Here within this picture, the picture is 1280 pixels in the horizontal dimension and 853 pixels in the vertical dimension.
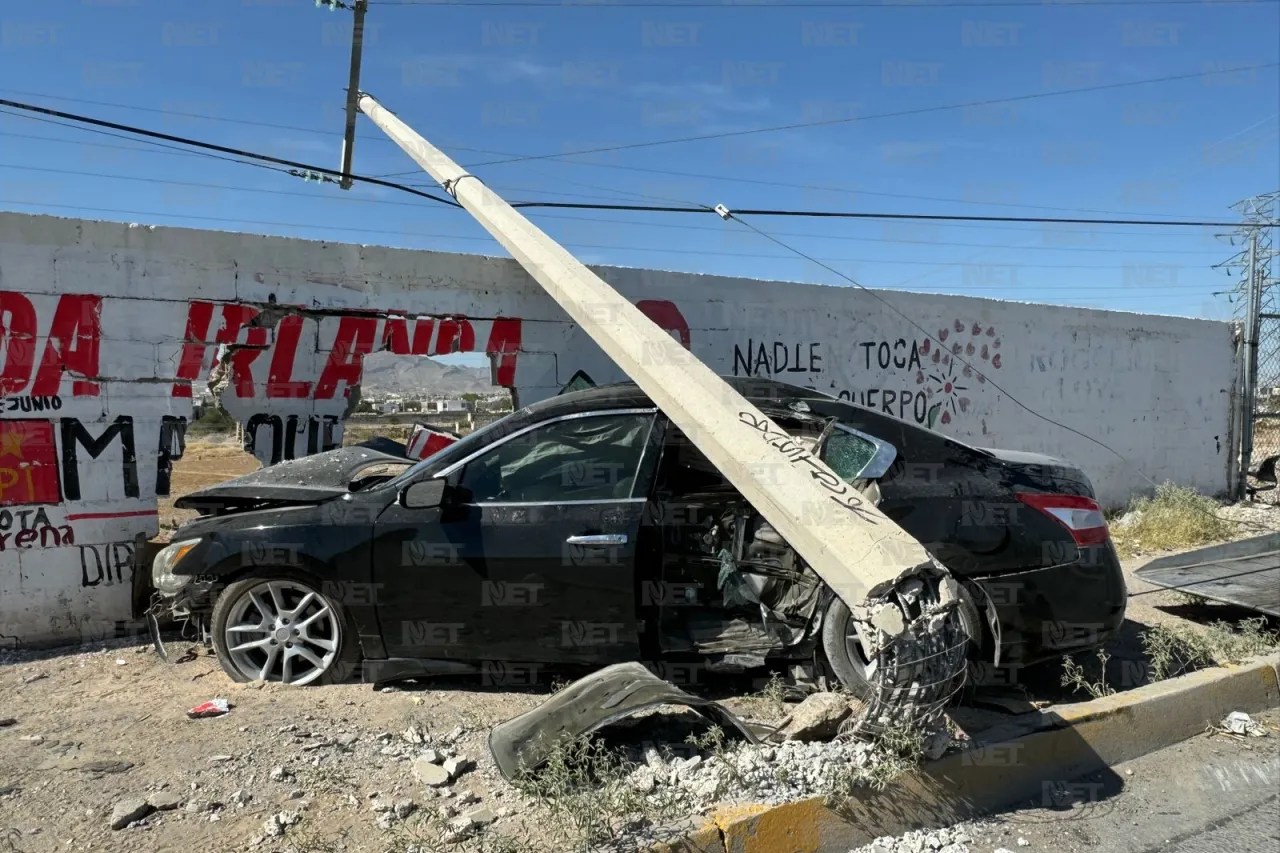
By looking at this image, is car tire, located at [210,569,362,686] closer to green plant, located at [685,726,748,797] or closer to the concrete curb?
green plant, located at [685,726,748,797]

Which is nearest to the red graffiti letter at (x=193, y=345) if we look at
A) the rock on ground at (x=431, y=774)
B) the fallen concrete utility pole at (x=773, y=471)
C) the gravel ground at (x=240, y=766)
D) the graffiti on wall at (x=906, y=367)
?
the gravel ground at (x=240, y=766)

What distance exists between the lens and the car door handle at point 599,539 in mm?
4098

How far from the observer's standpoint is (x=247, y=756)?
140 inches

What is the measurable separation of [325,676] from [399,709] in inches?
20.4

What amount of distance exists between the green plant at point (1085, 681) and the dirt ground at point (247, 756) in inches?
4.6

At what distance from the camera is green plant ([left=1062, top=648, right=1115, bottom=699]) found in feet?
13.7

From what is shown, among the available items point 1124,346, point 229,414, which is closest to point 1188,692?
point 229,414

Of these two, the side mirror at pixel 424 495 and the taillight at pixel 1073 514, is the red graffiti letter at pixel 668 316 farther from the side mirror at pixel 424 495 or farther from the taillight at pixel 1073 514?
the taillight at pixel 1073 514

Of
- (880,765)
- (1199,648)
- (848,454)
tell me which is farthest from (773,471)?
(1199,648)

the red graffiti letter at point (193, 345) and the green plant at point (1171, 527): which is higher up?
the red graffiti letter at point (193, 345)

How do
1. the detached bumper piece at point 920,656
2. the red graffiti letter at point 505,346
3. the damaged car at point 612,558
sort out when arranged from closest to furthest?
the detached bumper piece at point 920,656
the damaged car at point 612,558
the red graffiti letter at point 505,346

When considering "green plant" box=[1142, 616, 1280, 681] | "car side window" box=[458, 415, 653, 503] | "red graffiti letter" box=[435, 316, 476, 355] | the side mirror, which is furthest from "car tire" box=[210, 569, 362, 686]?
"green plant" box=[1142, 616, 1280, 681]

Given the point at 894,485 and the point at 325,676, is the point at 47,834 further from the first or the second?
the point at 894,485

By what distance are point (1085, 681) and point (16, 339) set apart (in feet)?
21.9
